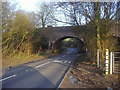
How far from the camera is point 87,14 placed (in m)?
16.1

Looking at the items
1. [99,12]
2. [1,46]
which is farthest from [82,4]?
[1,46]

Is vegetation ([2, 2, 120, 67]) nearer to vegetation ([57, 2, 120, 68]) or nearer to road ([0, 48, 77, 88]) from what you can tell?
vegetation ([57, 2, 120, 68])

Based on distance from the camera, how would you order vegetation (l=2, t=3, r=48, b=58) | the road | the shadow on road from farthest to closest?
vegetation (l=2, t=3, r=48, b=58), the road, the shadow on road

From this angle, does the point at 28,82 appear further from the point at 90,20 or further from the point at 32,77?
the point at 90,20

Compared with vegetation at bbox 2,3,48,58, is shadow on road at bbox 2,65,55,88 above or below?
below

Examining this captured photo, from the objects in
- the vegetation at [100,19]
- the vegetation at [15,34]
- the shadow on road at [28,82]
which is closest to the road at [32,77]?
the shadow on road at [28,82]

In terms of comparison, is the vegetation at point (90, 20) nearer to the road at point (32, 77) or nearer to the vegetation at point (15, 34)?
the vegetation at point (15, 34)

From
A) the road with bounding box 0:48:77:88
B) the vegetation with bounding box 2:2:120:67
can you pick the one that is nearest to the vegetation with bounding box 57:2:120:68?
Result: the vegetation with bounding box 2:2:120:67

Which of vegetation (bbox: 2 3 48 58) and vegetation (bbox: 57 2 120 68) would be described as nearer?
vegetation (bbox: 57 2 120 68)

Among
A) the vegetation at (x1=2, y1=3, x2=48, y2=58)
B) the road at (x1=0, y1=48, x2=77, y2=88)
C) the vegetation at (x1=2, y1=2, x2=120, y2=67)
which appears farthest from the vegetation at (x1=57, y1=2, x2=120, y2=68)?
the vegetation at (x1=2, y1=3, x2=48, y2=58)

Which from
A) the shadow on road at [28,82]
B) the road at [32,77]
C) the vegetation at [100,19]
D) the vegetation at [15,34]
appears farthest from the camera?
the vegetation at [15,34]

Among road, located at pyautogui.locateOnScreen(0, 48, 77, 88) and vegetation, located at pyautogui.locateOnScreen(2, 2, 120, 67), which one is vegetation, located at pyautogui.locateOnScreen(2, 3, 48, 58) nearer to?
vegetation, located at pyautogui.locateOnScreen(2, 2, 120, 67)

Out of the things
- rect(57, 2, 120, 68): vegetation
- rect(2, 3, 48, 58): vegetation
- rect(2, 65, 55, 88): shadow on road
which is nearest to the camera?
rect(2, 65, 55, 88): shadow on road

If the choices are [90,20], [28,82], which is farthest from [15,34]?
[28,82]
